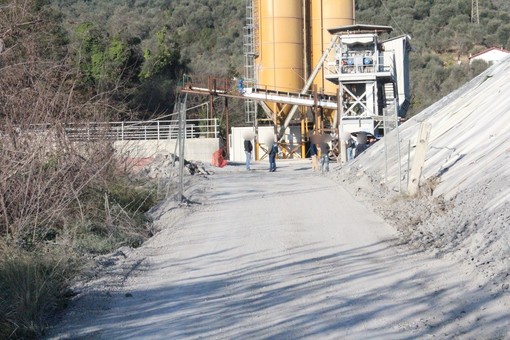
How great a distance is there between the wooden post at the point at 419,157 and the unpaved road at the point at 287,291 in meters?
1.73

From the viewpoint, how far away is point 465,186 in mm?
14586

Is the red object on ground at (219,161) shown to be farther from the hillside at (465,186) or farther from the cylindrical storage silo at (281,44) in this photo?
the hillside at (465,186)

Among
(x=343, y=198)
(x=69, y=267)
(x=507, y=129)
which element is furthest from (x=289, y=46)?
(x=69, y=267)

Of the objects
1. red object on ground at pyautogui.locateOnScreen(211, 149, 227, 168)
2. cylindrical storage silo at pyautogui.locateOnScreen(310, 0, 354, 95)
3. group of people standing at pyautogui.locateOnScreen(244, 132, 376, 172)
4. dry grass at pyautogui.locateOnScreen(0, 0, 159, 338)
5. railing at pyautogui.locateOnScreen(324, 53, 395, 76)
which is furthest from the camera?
cylindrical storage silo at pyautogui.locateOnScreen(310, 0, 354, 95)

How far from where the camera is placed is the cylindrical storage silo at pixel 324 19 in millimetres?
50344

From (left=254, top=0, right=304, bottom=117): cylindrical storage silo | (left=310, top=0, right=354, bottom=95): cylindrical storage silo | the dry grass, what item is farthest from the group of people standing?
the dry grass

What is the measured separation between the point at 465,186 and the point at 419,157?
187 centimetres

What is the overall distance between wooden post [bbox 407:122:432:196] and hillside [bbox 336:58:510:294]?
8.3 inches

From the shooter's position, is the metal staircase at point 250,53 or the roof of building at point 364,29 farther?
the metal staircase at point 250,53

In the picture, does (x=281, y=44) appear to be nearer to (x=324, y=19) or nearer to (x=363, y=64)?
(x=324, y=19)

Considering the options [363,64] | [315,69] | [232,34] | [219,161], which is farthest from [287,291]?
[232,34]

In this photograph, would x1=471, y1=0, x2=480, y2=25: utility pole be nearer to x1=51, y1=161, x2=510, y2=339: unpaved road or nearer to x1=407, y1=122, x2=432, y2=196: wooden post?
x1=407, y1=122, x2=432, y2=196: wooden post

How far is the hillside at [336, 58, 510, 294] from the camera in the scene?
10.6 metres

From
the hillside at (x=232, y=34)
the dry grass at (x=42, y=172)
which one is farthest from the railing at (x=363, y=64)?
the dry grass at (x=42, y=172)
